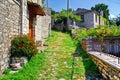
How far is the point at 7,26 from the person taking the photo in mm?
9094

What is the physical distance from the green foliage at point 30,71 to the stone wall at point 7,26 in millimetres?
739

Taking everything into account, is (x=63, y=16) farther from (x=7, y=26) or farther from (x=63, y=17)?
(x=7, y=26)

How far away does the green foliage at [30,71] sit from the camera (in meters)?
7.56

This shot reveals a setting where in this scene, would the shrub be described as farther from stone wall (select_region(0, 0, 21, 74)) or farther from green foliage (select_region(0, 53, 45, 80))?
green foliage (select_region(0, 53, 45, 80))

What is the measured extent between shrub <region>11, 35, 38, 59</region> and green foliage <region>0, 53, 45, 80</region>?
0.46m

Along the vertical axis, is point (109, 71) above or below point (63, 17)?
below

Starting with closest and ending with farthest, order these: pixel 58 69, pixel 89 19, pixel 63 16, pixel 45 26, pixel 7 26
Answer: pixel 7 26, pixel 58 69, pixel 45 26, pixel 63 16, pixel 89 19

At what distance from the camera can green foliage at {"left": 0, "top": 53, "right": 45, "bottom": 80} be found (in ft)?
24.8

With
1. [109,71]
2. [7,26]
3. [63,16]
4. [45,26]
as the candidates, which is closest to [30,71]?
[7,26]

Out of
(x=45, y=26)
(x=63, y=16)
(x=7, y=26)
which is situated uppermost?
(x=63, y=16)

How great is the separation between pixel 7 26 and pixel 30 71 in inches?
82.3

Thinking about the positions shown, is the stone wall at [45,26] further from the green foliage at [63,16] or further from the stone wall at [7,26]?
the green foliage at [63,16]

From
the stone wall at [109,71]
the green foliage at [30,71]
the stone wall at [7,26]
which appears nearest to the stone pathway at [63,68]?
the green foliage at [30,71]

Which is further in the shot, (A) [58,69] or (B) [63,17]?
(B) [63,17]
